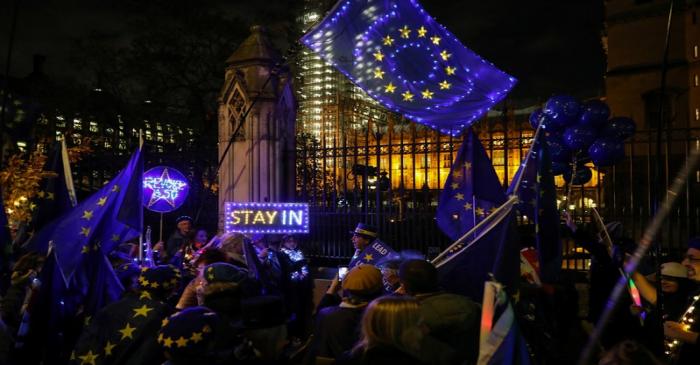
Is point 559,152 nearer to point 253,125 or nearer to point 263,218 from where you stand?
point 263,218

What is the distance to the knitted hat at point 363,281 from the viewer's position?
426cm

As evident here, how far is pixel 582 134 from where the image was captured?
937 centimetres

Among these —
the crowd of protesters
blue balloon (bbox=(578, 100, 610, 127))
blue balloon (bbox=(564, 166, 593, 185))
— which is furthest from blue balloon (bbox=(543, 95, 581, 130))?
the crowd of protesters

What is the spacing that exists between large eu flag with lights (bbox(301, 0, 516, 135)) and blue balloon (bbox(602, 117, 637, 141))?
2.64m

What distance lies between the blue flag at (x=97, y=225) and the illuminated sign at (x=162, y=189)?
3.30 meters

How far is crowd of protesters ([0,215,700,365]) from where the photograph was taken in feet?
10.9

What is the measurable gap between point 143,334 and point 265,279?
10.7ft

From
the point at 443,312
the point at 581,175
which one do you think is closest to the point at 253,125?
the point at 581,175

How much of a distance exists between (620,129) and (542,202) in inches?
197

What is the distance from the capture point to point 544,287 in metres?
5.26

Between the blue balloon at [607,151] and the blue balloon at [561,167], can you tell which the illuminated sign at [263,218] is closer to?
the blue balloon at [561,167]

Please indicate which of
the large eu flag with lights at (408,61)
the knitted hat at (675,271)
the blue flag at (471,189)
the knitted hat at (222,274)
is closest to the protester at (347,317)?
the knitted hat at (222,274)

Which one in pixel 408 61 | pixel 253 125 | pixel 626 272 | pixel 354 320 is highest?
pixel 408 61

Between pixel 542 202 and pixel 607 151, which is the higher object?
pixel 607 151
